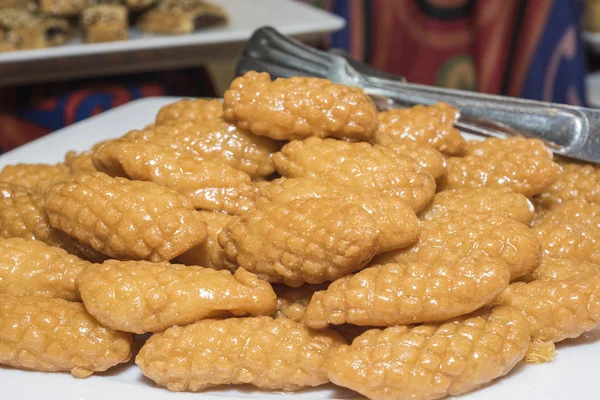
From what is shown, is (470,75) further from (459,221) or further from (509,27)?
(459,221)

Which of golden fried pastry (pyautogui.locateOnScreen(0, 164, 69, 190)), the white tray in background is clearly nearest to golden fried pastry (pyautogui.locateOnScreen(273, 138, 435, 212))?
golden fried pastry (pyautogui.locateOnScreen(0, 164, 69, 190))

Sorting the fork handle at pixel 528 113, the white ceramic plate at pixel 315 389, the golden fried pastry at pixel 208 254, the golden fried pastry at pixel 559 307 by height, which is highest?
the fork handle at pixel 528 113

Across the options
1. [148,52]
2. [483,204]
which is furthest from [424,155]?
[148,52]

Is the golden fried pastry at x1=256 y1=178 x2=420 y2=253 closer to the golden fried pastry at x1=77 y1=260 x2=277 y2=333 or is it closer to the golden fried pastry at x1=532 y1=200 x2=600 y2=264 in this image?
the golden fried pastry at x1=77 y1=260 x2=277 y2=333

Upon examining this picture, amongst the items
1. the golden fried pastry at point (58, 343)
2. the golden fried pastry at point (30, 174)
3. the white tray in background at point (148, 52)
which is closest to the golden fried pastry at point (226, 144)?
the golden fried pastry at point (30, 174)

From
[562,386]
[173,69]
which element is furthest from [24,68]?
[562,386]

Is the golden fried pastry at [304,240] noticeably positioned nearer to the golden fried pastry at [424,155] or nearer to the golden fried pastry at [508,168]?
the golden fried pastry at [424,155]
